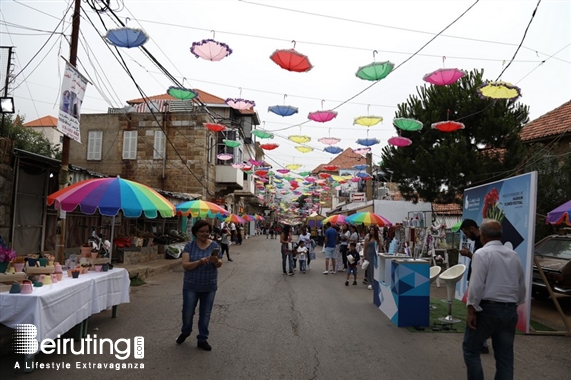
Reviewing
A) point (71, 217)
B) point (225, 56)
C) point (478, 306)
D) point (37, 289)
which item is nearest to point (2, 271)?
point (37, 289)

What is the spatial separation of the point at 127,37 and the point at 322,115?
6.52m

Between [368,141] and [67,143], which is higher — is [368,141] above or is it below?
above

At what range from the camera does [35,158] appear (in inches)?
418

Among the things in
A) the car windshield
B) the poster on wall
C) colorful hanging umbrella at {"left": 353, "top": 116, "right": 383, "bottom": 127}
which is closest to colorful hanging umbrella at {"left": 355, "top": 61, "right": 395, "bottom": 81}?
colorful hanging umbrella at {"left": 353, "top": 116, "right": 383, "bottom": 127}

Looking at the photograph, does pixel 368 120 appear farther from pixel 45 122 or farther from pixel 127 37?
pixel 45 122

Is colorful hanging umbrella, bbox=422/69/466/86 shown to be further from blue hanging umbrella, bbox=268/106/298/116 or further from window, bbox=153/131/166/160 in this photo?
window, bbox=153/131/166/160

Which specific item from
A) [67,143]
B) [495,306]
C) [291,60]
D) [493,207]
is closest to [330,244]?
[493,207]

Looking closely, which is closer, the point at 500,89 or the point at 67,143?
the point at 67,143

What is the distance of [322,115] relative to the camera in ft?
44.9

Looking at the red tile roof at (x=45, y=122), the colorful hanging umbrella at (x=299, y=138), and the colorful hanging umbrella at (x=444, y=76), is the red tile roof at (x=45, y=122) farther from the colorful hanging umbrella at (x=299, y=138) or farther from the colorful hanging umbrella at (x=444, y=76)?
the colorful hanging umbrella at (x=444, y=76)

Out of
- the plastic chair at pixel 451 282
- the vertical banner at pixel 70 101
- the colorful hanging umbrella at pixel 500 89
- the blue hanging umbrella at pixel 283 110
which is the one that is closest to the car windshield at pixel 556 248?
the colorful hanging umbrella at pixel 500 89

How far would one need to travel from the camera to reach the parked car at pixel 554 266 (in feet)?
31.8

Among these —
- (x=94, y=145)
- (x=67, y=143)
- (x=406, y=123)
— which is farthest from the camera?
(x=94, y=145)

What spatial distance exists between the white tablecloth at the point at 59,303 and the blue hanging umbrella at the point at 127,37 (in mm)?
5454
